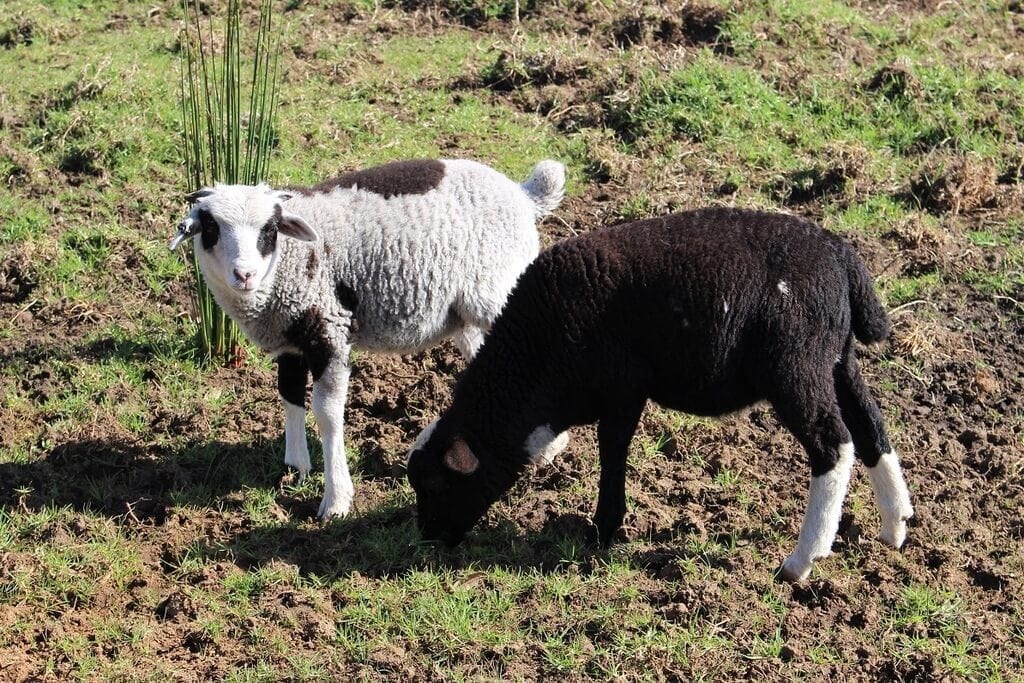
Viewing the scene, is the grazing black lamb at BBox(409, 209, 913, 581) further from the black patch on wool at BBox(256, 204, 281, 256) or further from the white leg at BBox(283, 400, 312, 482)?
the black patch on wool at BBox(256, 204, 281, 256)

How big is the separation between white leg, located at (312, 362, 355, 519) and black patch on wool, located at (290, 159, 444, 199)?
39.8 inches

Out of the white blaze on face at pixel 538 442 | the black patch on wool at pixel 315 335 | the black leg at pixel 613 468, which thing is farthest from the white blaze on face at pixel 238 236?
the black leg at pixel 613 468

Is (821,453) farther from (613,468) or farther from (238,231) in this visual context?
(238,231)

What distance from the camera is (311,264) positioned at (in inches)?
271

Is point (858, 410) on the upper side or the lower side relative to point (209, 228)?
lower

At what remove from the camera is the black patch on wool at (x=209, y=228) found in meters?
6.64

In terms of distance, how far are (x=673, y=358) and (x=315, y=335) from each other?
1.96 meters

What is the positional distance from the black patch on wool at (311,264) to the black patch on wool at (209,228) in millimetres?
501

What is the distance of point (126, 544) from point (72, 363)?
187 cm

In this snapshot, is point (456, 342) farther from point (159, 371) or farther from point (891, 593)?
point (891, 593)

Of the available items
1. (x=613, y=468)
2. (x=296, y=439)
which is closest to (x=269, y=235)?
(x=296, y=439)

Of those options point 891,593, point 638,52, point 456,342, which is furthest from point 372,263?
point 638,52

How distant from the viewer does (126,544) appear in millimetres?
6590

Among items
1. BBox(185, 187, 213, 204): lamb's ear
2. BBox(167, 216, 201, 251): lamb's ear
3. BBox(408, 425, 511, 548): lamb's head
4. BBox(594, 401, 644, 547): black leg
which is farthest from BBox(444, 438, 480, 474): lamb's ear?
BBox(185, 187, 213, 204): lamb's ear
